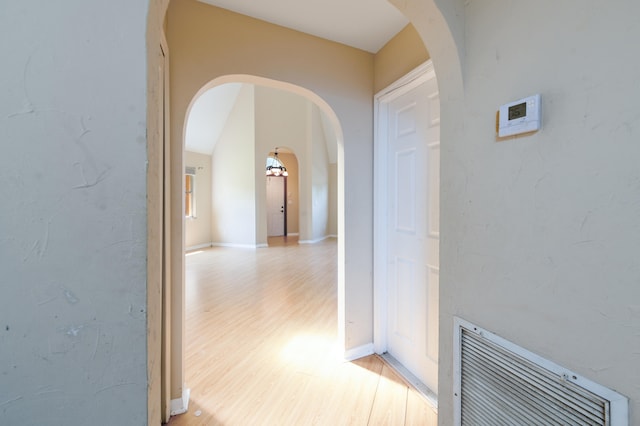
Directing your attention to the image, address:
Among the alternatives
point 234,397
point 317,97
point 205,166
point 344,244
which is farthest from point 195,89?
point 205,166

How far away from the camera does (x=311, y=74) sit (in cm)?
188

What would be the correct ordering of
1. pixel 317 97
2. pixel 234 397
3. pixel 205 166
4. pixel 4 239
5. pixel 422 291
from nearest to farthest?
pixel 4 239
pixel 234 397
pixel 422 291
pixel 317 97
pixel 205 166

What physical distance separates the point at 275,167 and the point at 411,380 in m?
7.79

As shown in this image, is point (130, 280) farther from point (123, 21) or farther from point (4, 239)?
point (123, 21)

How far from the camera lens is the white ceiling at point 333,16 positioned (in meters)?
1.58

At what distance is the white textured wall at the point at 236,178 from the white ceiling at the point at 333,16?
16.5ft

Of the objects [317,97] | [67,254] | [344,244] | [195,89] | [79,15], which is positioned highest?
[317,97]

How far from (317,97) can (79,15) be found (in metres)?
1.51

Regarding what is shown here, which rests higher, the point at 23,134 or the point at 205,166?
the point at 205,166

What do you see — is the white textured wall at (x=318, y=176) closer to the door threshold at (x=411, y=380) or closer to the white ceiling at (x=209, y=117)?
the white ceiling at (x=209, y=117)

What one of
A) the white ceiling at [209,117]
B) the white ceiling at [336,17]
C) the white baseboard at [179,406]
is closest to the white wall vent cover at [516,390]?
the white baseboard at [179,406]

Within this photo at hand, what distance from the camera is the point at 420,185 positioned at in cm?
177

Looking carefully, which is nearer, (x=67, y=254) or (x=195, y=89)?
(x=67, y=254)

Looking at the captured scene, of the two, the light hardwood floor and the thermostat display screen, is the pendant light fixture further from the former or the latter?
the thermostat display screen
